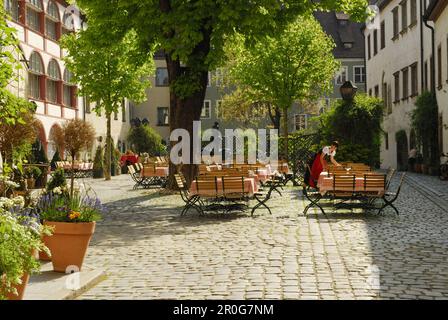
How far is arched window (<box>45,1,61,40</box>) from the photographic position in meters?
40.8

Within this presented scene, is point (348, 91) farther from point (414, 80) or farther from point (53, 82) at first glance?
point (53, 82)

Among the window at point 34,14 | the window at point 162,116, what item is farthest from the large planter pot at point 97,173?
the window at point 162,116

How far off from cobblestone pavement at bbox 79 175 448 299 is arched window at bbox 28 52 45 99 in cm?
2306

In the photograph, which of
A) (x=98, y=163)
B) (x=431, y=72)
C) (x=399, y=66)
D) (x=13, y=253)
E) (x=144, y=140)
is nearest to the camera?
(x=13, y=253)

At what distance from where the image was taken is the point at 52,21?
41.7 m

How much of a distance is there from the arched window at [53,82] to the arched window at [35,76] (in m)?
1.23

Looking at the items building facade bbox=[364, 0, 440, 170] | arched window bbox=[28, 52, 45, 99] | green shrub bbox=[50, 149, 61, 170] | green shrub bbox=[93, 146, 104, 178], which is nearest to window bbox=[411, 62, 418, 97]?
building facade bbox=[364, 0, 440, 170]

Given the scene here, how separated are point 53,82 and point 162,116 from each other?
74.9ft

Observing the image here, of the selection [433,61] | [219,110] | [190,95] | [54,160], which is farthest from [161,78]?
[190,95]

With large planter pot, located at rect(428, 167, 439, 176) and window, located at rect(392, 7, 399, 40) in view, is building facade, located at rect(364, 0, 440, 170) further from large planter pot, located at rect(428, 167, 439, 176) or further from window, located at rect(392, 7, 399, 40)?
large planter pot, located at rect(428, 167, 439, 176)

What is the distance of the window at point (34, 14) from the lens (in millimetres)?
37656

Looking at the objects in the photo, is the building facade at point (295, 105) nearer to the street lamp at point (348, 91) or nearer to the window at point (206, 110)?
the window at point (206, 110)
